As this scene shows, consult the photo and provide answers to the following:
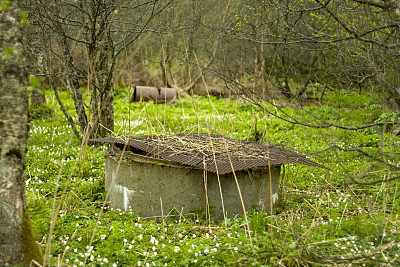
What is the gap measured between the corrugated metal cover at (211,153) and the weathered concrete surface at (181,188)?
173mm

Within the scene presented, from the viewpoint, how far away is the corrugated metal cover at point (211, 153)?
15.8 feet

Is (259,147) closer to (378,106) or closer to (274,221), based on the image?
(274,221)

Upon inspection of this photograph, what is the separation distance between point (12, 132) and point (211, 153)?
2775 millimetres

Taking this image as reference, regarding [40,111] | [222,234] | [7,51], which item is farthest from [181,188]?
[40,111]

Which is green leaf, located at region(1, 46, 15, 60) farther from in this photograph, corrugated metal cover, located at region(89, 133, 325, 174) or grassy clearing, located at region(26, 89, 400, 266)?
A: corrugated metal cover, located at region(89, 133, 325, 174)

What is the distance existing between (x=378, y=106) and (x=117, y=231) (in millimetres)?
12636

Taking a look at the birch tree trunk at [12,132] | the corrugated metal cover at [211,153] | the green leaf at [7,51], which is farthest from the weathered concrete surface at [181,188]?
the green leaf at [7,51]

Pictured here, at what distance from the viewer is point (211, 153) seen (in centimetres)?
529

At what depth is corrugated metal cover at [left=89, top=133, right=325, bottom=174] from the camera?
189 inches

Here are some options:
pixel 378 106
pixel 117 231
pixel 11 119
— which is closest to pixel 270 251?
pixel 117 231

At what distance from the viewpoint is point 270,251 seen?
3.65 metres

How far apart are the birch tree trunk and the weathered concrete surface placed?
1.85m

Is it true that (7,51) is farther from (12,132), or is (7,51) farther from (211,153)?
(211,153)

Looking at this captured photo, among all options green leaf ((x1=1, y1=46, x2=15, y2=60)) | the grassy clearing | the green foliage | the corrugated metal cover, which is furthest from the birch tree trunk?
the green foliage
